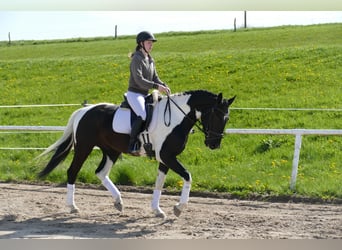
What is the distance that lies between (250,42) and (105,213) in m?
19.0

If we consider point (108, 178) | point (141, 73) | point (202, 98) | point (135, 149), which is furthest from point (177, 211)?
point (141, 73)

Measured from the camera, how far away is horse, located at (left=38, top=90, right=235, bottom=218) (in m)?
7.17

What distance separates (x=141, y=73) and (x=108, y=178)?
167 centimetres

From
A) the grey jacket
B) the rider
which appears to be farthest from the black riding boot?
the grey jacket

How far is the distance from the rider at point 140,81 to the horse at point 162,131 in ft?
0.53

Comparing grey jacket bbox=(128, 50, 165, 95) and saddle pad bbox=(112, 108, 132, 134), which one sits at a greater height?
grey jacket bbox=(128, 50, 165, 95)

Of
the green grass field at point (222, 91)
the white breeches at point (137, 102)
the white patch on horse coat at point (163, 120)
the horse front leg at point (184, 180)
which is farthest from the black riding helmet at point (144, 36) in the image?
the green grass field at point (222, 91)

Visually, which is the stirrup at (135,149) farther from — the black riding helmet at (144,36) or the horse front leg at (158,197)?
the black riding helmet at (144,36)

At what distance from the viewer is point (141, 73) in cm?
731

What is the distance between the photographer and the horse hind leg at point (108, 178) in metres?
7.43

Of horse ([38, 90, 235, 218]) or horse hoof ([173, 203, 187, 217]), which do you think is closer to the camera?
horse hoof ([173, 203, 187, 217])

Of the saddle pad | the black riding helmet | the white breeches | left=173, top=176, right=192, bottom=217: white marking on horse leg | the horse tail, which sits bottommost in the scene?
left=173, top=176, right=192, bottom=217: white marking on horse leg

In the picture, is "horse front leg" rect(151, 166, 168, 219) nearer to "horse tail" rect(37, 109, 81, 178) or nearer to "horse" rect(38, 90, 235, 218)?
"horse" rect(38, 90, 235, 218)

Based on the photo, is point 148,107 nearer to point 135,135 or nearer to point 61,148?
point 135,135
